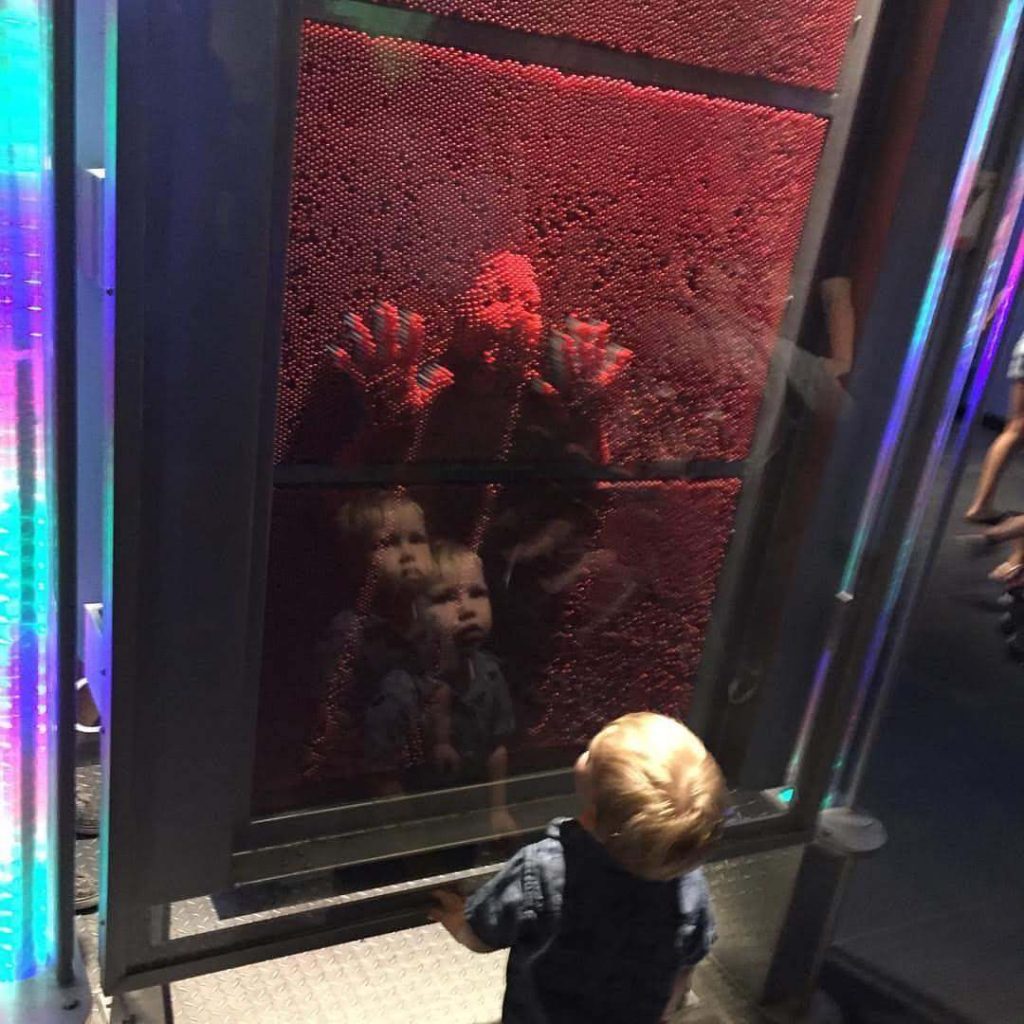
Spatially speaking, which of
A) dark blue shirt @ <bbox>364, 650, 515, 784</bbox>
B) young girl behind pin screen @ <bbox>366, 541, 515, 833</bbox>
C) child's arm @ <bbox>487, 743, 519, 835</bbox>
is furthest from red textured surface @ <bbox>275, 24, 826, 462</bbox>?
child's arm @ <bbox>487, 743, 519, 835</bbox>

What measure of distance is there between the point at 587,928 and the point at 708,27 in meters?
0.90

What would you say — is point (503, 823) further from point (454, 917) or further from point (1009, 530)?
point (1009, 530)

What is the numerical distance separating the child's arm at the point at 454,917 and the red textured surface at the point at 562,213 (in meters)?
0.52

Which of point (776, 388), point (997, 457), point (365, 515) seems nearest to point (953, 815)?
point (997, 457)

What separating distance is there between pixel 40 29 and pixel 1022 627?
8.69 feet

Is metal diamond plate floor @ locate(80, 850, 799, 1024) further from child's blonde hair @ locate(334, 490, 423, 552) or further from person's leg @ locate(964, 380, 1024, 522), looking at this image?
person's leg @ locate(964, 380, 1024, 522)

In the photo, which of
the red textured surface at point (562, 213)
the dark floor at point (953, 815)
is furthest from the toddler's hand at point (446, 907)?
the dark floor at point (953, 815)

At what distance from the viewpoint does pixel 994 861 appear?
2.04 metres

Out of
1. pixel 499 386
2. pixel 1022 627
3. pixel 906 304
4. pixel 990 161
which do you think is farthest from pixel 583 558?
pixel 1022 627

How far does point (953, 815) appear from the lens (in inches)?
84.7

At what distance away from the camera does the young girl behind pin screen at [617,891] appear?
1.01 m

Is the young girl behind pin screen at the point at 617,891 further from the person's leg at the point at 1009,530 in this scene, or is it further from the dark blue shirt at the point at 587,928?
the person's leg at the point at 1009,530

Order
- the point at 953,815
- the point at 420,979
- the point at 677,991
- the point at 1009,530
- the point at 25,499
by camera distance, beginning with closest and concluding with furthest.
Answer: the point at 25,499
the point at 677,991
the point at 420,979
the point at 953,815
the point at 1009,530

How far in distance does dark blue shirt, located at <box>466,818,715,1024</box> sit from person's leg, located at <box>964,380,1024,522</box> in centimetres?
158
